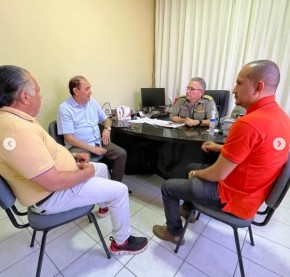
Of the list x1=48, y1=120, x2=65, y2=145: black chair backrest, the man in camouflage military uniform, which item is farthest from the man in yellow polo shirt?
the man in camouflage military uniform

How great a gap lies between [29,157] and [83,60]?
188cm

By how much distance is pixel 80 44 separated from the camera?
224 cm

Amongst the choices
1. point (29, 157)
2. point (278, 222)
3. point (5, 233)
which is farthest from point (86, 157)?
point (278, 222)

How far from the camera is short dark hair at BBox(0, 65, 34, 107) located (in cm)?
85

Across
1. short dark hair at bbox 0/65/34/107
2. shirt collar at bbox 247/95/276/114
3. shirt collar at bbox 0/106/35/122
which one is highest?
short dark hair at bbox 0/65/34/107

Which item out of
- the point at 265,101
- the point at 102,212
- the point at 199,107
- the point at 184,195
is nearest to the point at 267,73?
the point at 265,101

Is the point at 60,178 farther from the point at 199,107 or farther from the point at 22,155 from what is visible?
the point at 199,107

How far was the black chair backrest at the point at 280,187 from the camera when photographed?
0.88 metres

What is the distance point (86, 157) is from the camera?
54.6 inches

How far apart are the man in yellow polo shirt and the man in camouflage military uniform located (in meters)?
1.11

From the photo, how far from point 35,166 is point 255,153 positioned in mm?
1020

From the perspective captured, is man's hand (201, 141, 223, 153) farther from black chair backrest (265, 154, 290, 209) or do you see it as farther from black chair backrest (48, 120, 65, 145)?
black chair backrest (48, 120, 65, 145)

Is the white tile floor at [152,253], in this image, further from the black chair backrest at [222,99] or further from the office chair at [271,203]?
the black chair backrest at [222,99]

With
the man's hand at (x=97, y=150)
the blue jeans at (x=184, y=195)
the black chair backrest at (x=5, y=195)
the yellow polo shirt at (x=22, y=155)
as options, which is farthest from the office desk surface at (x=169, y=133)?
the black chair backrest at (x=5, y=195)
